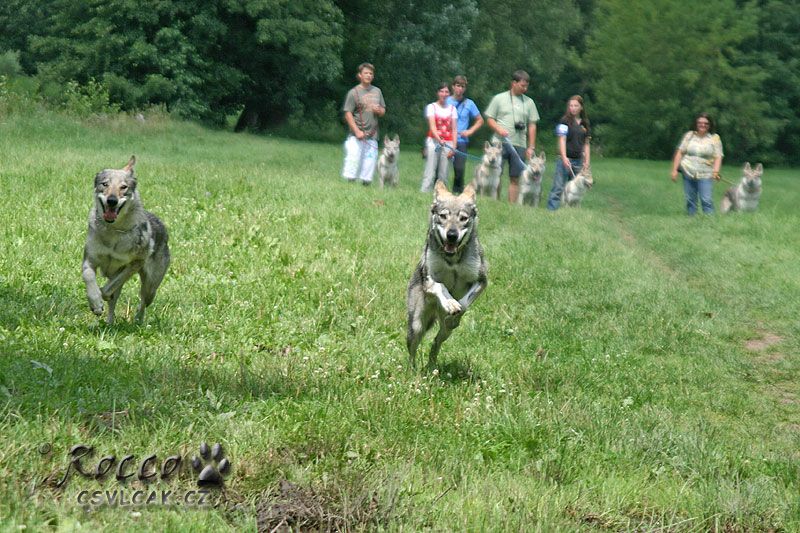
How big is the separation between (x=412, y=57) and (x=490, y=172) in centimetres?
2616

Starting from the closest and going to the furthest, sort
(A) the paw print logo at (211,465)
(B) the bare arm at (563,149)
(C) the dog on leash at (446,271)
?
(A) the paw print logo at (211,465) < (C) the dog on leash at (446,271) < (B) the bare arm at (563,149)

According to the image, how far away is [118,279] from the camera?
7.84 m

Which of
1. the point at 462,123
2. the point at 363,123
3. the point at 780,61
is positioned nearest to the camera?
the point at 363,123

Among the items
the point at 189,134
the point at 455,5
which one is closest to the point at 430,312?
the point at 189,134

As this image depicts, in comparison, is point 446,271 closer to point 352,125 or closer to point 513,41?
point 352,125

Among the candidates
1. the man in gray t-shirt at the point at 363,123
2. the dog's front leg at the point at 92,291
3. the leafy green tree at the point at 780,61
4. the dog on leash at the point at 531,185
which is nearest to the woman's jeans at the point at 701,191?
the dog on leash at the point at 531,185

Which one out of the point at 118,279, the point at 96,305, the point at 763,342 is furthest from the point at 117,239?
the point at 763,342

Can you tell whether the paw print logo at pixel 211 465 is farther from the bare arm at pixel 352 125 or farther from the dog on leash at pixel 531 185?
the dog on leash at pixel 531 185

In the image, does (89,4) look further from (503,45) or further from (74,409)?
(74,409)

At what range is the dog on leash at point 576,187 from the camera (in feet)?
74.1

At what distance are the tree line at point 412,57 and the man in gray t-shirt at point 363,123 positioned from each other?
19.2m

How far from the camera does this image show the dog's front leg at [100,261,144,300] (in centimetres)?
775

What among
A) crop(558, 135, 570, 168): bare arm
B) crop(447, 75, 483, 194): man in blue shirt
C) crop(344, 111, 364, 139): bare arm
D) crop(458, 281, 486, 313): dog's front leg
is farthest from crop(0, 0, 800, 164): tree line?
crop(458, 281, 486, 313): dog's front leg

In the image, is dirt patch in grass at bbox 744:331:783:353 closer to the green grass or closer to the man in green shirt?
the green grass
